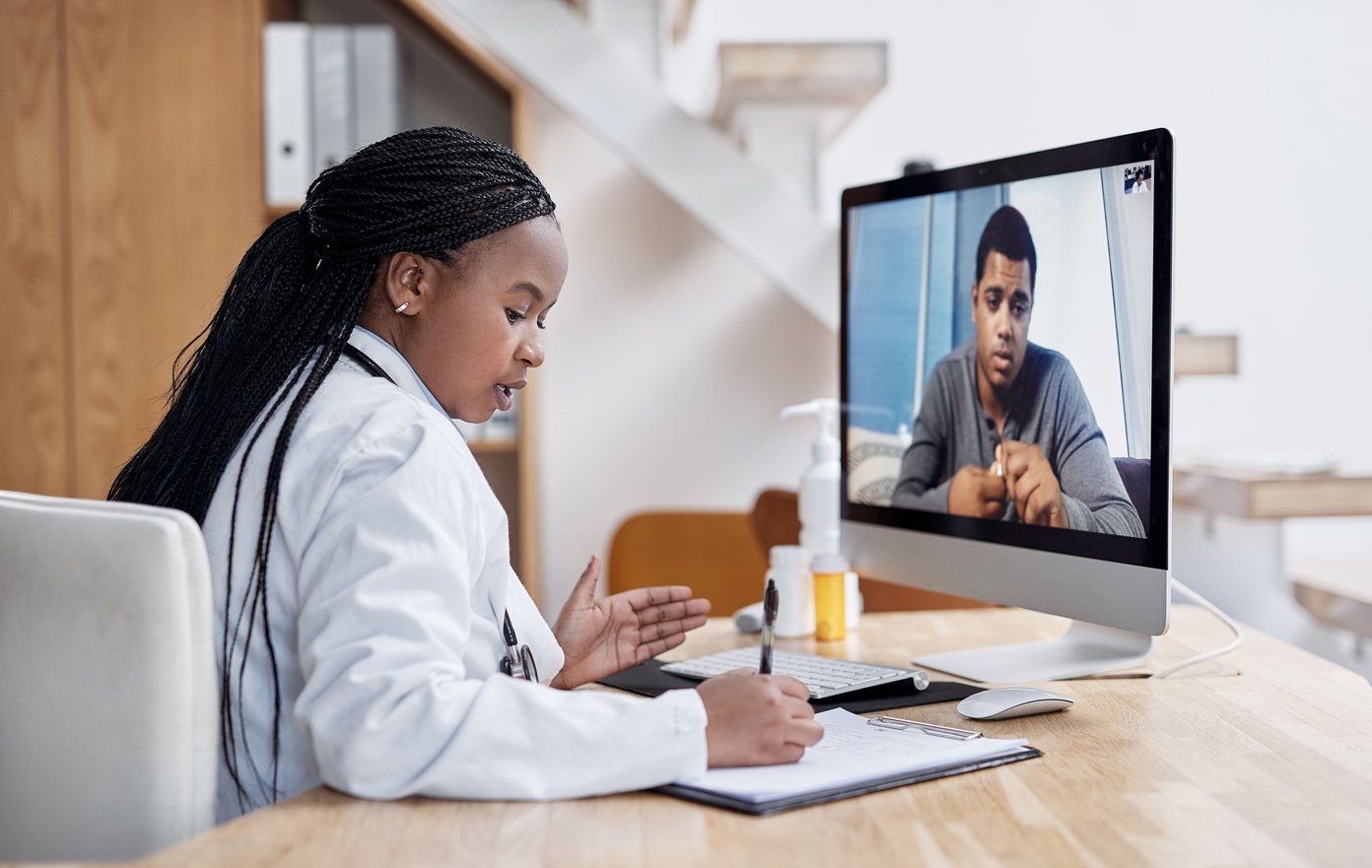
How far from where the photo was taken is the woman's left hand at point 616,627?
1.28 meters

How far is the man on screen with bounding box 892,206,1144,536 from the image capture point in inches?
48.6

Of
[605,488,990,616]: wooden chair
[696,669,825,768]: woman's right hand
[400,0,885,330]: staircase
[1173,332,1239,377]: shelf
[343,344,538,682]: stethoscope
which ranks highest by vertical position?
[400,0,885,330]: staircase

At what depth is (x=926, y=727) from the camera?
1.07 meters

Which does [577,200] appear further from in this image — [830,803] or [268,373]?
[830,803]

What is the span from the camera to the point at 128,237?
2543mm

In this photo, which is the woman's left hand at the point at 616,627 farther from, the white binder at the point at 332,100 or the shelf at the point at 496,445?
the white binder at the point at 332,100

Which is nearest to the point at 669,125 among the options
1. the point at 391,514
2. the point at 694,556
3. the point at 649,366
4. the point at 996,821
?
the point at 649,366

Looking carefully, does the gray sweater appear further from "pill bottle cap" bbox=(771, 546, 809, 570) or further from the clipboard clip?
the clipboard clip

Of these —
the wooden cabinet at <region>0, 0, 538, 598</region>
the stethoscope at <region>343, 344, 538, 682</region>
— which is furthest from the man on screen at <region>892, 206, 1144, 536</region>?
the wooden cabinet at <region>0, 0, 538, 598</region>

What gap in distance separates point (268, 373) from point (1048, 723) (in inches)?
29.1

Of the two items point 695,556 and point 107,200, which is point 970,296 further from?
point 107,200

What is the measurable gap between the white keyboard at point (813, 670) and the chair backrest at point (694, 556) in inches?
41.9

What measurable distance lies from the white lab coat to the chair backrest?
62.3 inches

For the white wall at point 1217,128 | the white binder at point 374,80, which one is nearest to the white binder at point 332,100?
the white binder at point 374,80
